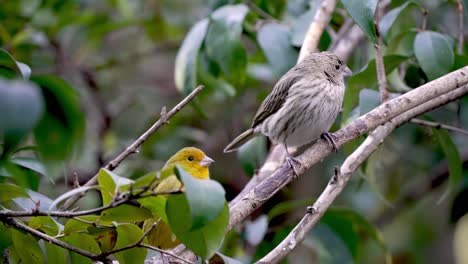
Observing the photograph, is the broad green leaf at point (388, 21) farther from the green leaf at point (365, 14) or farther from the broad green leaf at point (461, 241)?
the broad green leaf at point (461, 241)

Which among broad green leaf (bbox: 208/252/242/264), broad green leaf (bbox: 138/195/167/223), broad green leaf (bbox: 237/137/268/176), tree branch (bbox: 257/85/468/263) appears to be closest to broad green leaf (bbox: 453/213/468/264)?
broad green leaf (bbox: 237/137/268/176)

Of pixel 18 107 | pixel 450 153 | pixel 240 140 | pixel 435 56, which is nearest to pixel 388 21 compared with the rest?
pixel 435 56

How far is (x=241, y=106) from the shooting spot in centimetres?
648

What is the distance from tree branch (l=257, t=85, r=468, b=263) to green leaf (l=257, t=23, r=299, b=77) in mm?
1096

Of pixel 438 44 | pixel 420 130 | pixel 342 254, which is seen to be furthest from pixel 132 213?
pixel 420 130

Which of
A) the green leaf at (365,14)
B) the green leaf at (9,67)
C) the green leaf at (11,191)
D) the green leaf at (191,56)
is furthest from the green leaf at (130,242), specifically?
the green leaf at (191,56)

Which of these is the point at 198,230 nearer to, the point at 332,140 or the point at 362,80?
the point at 332,140

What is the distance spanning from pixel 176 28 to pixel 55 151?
161 inches

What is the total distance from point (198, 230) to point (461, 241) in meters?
4.38

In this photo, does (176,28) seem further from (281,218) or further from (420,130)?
(420,130)

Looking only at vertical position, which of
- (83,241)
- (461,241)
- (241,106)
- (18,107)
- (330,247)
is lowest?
(461,241)

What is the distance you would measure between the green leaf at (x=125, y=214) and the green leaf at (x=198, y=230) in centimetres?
15

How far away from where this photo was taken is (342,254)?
185 inches

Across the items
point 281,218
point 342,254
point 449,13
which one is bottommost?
point 281,218
